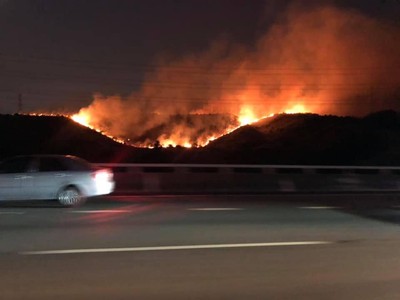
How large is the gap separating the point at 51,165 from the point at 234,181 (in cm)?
888

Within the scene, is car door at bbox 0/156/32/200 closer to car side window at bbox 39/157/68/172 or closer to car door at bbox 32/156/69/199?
car door at bbox 32/156/69/199

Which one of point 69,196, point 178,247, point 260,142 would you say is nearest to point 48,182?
point 69,196

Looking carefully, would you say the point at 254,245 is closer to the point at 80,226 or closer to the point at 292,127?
the point at 80,226

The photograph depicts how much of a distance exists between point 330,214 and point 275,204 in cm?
268

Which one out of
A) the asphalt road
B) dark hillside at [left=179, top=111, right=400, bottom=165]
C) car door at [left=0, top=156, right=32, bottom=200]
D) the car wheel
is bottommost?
the asphalt road

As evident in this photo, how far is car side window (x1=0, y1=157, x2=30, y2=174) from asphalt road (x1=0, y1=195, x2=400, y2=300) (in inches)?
39.2

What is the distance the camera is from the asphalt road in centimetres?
685

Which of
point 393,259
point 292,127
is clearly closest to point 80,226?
point 393,259

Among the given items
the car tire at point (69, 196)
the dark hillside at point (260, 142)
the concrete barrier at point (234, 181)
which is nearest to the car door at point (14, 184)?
the car tire at point (69, 196)

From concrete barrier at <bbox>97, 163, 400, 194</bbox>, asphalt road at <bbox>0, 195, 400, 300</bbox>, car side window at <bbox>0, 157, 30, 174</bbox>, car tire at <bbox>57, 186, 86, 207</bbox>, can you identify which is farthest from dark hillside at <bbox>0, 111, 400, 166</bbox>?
asphalt road at <bbox>0, 195, 400, 300</bbox>

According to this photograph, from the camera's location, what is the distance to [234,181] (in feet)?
74.4

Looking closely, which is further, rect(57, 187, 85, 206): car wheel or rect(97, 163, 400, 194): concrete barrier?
rect(97, 163, 400, 194): concrete barrier

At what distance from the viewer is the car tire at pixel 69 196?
1527cm

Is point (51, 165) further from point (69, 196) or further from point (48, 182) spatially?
point (69, 196)
